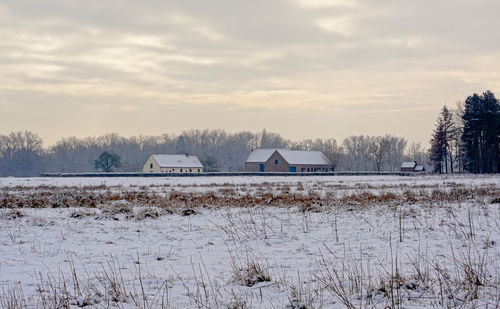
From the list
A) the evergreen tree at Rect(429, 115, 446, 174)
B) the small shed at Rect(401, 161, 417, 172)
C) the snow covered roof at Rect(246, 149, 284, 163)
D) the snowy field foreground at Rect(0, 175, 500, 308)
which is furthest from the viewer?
the small shed at Rect(401, 161, 417, 172)

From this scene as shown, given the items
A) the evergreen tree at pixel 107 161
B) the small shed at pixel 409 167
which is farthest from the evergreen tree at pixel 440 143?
the evergreen tree at pixel 107 161

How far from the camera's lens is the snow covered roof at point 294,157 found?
103625 millimetres

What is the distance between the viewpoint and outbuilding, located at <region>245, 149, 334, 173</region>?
10204cm

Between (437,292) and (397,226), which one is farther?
(397,226)

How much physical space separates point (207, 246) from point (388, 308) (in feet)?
18.3

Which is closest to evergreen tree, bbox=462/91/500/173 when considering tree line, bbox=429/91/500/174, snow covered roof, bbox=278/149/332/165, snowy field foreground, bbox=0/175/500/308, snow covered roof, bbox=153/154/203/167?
tree line, bbox=429/91/500/174

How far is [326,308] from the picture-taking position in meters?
5.33

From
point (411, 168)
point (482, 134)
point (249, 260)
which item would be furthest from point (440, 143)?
point (249, 260)

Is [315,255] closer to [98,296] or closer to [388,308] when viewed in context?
[388,308]

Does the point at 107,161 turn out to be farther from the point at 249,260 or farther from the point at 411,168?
the point at 249,260

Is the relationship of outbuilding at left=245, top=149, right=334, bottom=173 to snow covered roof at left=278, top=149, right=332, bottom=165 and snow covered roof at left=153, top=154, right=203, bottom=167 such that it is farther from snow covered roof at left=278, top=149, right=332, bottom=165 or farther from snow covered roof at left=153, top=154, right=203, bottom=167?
snow covered roof at left=153, top=154, right=203, bottom=167

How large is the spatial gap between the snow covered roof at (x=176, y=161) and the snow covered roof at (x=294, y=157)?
15522 millimetres

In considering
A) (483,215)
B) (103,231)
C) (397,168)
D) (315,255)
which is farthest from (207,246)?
(397,168)

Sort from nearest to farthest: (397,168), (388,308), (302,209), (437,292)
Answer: (388,308) < (437,292) < (302,209) < (397,168)
